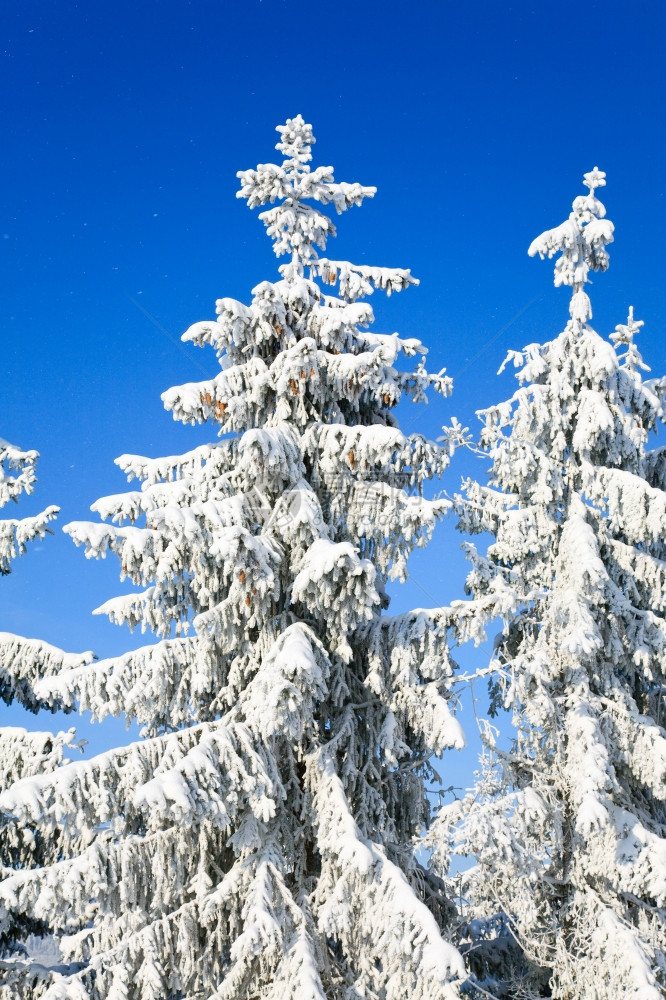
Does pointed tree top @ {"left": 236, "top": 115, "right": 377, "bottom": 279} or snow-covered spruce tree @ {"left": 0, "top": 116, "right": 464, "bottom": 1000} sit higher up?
pointed tree top @ {"left": 236, "top": 115, "right": 377, "bottom": 279}

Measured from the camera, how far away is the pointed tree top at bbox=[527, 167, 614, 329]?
15055mm

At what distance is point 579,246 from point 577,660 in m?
6.53

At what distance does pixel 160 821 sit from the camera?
33.0 ft

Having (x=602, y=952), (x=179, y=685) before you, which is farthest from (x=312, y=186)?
(x=602, y=952)

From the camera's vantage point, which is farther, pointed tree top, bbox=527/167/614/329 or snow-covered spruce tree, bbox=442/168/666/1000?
pointed tree top, bbox=527/167/614/329

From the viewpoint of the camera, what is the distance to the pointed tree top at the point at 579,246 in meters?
15.1

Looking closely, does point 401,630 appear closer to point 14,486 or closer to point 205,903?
point 205,903

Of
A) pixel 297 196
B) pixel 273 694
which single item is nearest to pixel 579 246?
pixel 297 196

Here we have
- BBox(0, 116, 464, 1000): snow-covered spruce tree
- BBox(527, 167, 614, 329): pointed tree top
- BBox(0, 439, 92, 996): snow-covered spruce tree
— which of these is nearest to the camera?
BBox(0, 116, 464, 1000): snow-covered spruce tree

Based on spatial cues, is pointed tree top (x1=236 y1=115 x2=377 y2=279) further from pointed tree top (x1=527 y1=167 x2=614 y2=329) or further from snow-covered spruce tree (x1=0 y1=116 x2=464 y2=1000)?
pointed tree top (x1=527 y1=167 x2=614 y2=329)

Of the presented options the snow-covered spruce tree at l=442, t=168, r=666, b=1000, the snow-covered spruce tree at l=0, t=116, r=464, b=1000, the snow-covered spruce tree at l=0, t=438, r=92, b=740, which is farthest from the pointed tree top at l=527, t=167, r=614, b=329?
the snow-covered spruce tree at l=0, t=438, r=92, b=740

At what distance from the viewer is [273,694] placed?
9.77 meters

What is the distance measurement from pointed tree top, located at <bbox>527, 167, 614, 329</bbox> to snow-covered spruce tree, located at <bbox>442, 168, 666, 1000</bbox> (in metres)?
0.02

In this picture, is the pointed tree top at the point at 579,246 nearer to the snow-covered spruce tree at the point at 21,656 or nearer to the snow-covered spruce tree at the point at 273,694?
the snow-covered spruce tree at the point at 273,694
